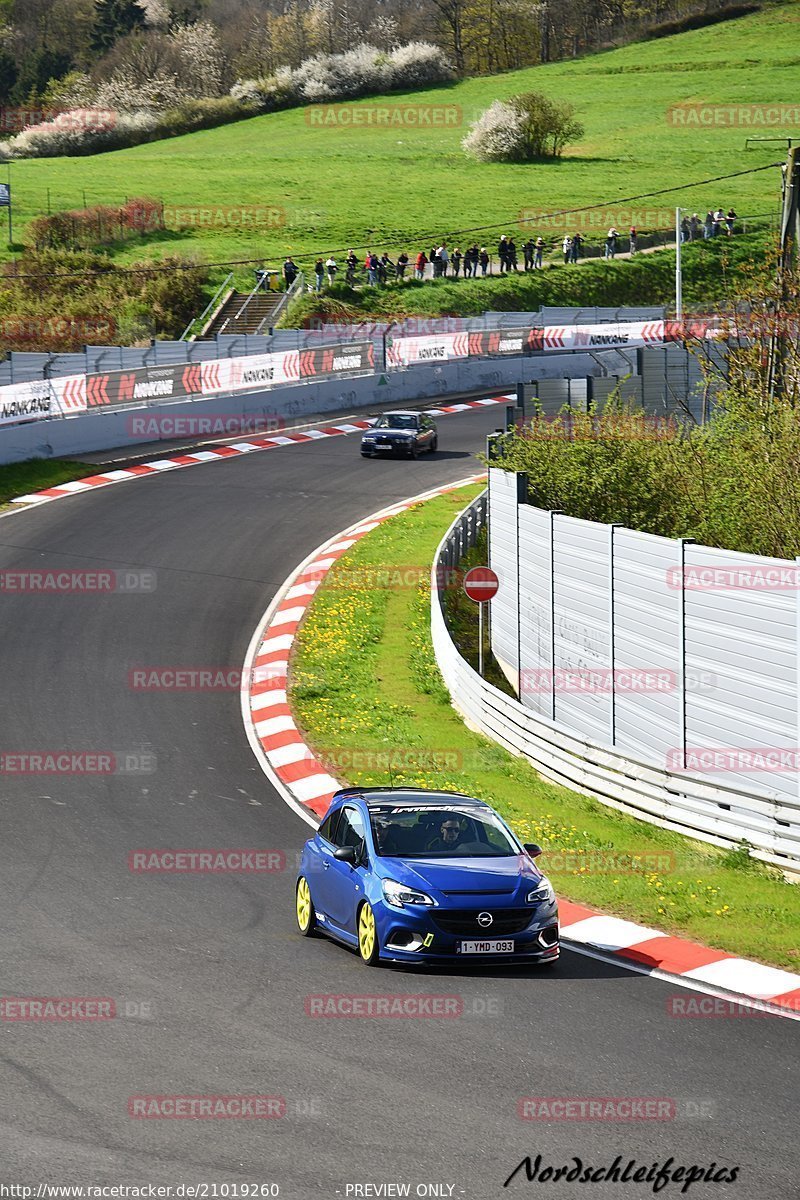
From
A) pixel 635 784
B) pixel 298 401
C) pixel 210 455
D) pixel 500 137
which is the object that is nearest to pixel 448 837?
pixel 635 784

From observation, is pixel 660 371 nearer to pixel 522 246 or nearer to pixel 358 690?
pixel 358 690

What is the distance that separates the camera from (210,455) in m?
41.6

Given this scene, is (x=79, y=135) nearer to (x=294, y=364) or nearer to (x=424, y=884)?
(x=294, y=364)

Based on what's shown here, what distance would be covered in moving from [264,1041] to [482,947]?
2.39m

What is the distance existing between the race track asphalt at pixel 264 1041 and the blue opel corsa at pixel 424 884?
295mm

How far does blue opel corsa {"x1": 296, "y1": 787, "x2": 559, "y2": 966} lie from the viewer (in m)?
12.1

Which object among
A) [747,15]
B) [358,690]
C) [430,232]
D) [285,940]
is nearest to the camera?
[285,940]

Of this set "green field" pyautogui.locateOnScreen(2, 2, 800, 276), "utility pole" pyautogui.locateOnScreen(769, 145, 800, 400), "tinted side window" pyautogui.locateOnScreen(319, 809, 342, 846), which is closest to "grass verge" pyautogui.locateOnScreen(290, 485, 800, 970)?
"tinted side window" pyautogui.locateOnScreen(319, 809, 342, 846)

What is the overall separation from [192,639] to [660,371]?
22.1 m

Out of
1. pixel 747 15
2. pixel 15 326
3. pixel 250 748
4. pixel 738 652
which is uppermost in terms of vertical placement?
pixel 747 15

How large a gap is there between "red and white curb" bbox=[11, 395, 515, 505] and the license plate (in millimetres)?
25165

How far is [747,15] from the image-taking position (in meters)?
160

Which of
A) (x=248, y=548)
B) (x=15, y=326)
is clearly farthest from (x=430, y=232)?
(x=248, y=548)

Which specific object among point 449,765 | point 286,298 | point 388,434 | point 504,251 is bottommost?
point 449,765
